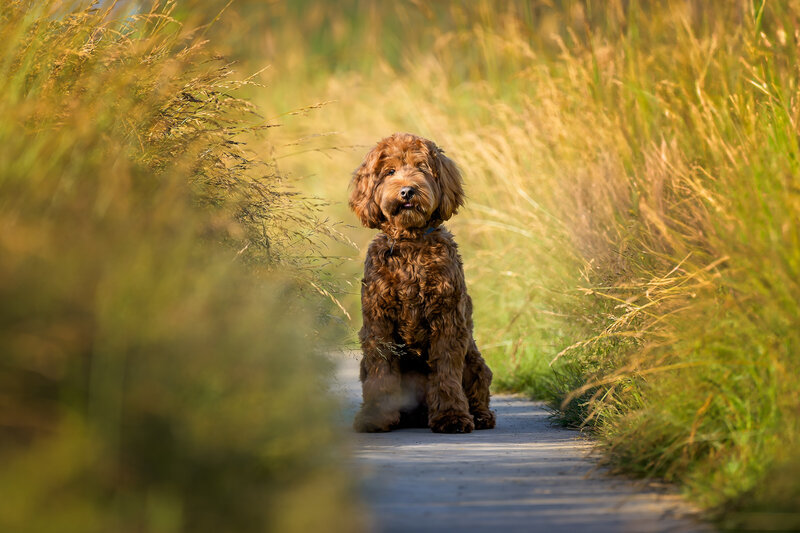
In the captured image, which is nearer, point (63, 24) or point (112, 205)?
point (112, 205)

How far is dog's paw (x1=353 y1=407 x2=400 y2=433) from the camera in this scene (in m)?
6.39

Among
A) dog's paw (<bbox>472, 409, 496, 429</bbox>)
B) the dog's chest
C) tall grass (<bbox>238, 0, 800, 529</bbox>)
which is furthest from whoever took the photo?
dog's paw (<bbox>472, 409, 496, 429</bbox>)

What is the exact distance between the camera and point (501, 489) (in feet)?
14.4

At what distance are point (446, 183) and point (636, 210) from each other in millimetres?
1437

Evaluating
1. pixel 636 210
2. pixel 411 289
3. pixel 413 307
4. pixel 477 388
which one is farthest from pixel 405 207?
pixel 636 210

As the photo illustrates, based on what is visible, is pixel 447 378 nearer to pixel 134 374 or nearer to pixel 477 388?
pixel 477 388

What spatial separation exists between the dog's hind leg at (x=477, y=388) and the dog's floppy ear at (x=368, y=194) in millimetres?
1022

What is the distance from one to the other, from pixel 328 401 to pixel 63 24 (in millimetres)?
2721

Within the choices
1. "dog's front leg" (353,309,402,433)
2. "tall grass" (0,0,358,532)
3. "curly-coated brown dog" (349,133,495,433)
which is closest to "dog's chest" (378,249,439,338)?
"curly-coated brown dog" (349,133,495,433)

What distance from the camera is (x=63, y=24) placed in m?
5.34

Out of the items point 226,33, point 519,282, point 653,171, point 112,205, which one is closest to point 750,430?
point 112,205

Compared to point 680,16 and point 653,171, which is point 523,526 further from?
point 680,16

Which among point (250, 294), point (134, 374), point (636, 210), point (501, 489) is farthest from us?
point (636, 210)

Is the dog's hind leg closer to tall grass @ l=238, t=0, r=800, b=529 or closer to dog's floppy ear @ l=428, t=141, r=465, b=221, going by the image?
tall grass @ l=238, t=0, r=800, b=529
